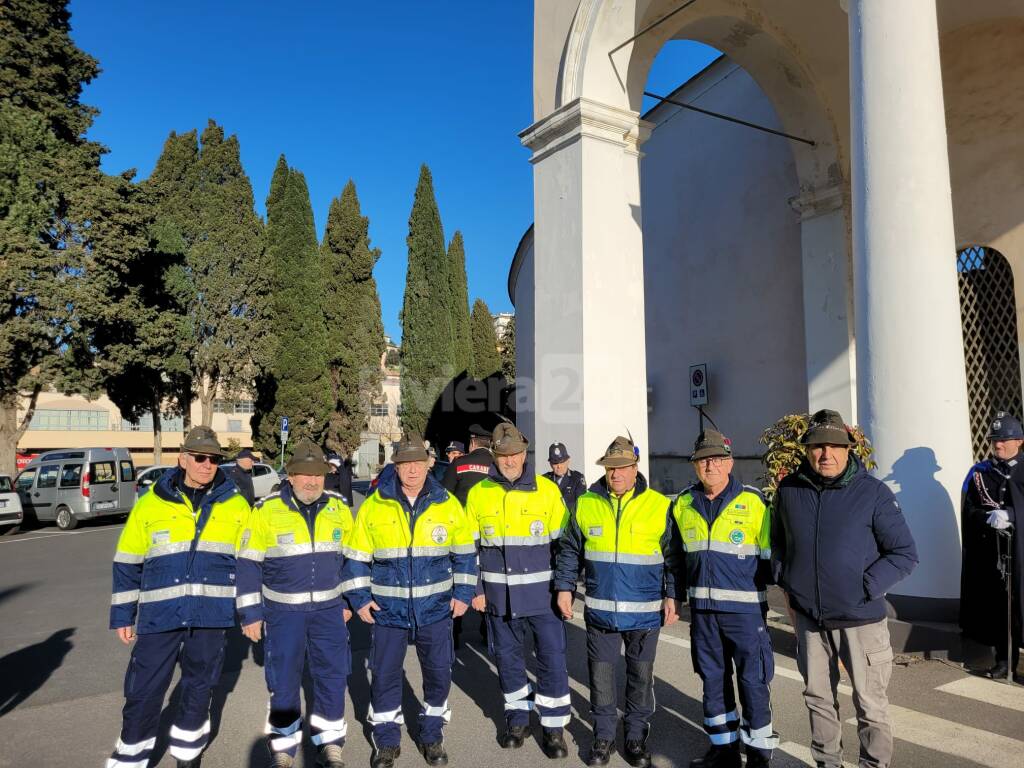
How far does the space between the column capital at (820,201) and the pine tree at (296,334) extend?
2489cm

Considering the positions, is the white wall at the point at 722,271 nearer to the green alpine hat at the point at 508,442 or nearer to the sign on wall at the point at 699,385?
the sign on wall at the point at 699,385

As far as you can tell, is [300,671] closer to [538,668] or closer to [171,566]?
[171,566]

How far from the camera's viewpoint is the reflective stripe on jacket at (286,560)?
13.9 feet

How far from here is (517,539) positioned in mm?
4715

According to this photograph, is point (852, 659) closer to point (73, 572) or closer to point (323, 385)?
point (73, 572)

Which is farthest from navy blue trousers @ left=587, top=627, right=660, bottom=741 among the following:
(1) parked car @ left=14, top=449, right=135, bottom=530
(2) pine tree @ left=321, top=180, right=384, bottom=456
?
(2) pine tree @ left=321, top=180, right=384, bottom=456

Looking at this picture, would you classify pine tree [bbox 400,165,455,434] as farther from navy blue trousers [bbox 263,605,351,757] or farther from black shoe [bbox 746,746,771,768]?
black shoe [bbox 746,746,771,768]

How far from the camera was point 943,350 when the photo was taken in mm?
6113

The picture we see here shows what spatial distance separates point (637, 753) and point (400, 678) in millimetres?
1413

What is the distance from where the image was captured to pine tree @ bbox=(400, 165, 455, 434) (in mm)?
36031

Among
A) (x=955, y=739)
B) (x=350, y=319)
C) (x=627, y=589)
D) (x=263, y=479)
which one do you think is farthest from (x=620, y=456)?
(x=350, y=319)

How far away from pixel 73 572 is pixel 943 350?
12417mm

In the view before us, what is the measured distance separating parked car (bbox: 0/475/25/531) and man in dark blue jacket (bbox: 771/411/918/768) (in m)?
19.7

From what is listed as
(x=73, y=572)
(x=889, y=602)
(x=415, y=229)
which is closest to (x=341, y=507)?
(x=889, y=602)
